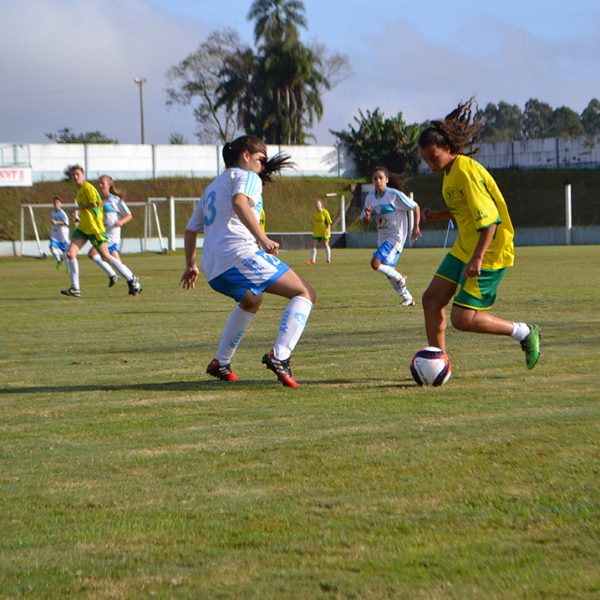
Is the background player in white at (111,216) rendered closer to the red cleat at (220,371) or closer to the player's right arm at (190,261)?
the player's right arm at (190,261)

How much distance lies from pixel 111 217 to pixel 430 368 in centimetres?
1504

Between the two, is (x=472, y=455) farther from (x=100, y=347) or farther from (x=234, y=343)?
(x=100, y=347)

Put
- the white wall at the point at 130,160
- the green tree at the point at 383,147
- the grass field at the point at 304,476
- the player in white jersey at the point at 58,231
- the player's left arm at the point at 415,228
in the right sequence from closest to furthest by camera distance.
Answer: the grass field at the point at 304,476
the player's left arm at the point at 415,228
the player in white jersey at the point at 58,231
the white wall at the point at 130,160
the green tree at the point at 383,147

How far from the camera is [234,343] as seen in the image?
8102 mm

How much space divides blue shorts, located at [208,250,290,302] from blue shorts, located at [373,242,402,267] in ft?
27.3

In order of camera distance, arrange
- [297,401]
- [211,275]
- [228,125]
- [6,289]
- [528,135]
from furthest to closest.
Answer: [528,135]
[228,125]
[6,289]
[211,275]
[297,401]

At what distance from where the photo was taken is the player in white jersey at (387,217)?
1594 centimetres

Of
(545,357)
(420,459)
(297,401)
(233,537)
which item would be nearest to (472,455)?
(420,459)

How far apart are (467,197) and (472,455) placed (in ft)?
8.73

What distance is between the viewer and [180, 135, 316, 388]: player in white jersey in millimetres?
7605

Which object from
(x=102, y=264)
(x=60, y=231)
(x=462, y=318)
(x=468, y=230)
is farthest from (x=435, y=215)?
(x=60, y=231)

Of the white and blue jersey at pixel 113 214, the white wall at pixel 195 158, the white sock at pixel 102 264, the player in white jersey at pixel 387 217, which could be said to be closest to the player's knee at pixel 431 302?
the player in white jersey at pixel 387 217

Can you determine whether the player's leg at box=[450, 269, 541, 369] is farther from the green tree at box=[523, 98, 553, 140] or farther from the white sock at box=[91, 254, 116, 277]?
the green tree at box=[523, 98, 553, 140]

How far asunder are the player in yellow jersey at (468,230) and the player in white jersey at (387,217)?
7.91 metres
